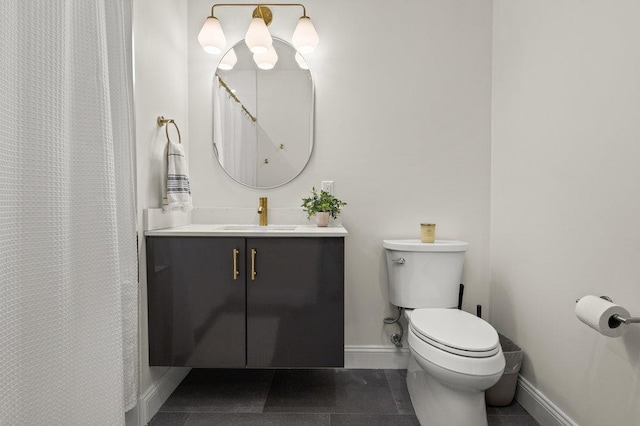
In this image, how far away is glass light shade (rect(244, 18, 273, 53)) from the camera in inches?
71.8

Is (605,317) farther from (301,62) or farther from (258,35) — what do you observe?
(258,35)

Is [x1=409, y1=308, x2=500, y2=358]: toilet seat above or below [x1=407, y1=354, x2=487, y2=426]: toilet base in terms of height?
above

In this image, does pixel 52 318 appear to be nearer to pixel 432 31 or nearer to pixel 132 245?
pixel 132 245

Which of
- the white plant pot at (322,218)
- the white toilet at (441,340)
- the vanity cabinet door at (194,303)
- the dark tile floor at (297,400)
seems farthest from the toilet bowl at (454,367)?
the vanity cabinet door at (194,303)

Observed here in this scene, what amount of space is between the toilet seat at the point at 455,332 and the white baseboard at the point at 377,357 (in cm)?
55

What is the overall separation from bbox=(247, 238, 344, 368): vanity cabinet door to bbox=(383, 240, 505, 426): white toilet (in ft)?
1.25

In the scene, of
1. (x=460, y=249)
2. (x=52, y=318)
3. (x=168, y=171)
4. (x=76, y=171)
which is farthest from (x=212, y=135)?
(x=460, y=249)

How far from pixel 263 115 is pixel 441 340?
1551 millimetres

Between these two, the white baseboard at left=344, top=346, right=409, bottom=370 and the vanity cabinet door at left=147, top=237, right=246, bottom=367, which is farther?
the white baseboard at left=344, top=346, right=409, bottom=370

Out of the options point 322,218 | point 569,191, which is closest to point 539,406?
point 569,191

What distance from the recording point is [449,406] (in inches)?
52.7

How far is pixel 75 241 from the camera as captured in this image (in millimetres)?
986

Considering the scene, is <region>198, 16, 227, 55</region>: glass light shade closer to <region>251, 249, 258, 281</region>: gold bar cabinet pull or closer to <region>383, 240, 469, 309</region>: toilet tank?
<region>251, 249, 258, 281</region>: gold bar cabinet pull

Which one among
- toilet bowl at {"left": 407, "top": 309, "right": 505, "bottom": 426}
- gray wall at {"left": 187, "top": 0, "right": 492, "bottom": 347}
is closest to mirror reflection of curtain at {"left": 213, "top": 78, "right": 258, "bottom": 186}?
gray wall at {"left": 187, "top": 0, "right": 492, "bottom": 347}
